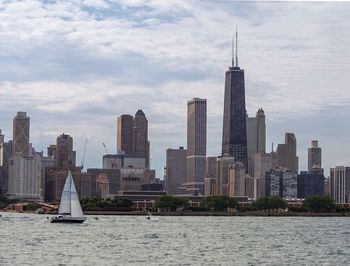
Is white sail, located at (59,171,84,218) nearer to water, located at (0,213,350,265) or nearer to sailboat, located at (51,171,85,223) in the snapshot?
sailboat, located at (51,171,85,223)

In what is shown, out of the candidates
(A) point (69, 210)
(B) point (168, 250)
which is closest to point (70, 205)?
(A) point (69, 210)

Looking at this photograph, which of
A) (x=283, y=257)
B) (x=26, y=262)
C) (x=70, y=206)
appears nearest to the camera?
(x=26, y=262)

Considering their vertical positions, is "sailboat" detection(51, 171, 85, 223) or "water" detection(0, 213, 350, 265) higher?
"sailboat" detection(51, 171, 85, 223)

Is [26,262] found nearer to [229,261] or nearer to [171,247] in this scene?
[229,261]

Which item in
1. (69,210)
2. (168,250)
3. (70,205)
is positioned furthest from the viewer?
(69,210)

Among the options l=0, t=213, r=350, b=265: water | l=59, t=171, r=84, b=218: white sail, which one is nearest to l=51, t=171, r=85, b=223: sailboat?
l=59, t=171, r=84, b=218: white sail

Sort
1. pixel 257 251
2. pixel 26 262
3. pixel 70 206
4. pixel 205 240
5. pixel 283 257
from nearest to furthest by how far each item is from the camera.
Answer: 1. pixel 26 262
2. pixel 283 257
3. pixel 257 251
4. pixel 205 240
5. pixel 70 206

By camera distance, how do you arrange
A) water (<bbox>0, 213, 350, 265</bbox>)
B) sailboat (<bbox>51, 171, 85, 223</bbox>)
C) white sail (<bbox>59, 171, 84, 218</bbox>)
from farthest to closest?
white sail (<bbox>59, 171, 84, 218</bbox>), sailboat (<bbox>51, 171, 85, 223</bbox>), water (<bbox>0, 213, 350, 265</bbox>)

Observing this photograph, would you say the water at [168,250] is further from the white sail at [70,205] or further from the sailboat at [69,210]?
the white sail at [70,205]

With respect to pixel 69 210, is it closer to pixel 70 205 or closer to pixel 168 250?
pixel 70 205

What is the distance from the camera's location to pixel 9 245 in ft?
309

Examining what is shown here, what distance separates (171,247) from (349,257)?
1801 centimetres

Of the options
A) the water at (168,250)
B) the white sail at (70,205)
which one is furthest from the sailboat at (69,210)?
the water at (168,250)

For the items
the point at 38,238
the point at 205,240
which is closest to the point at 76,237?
the point at 38,238
